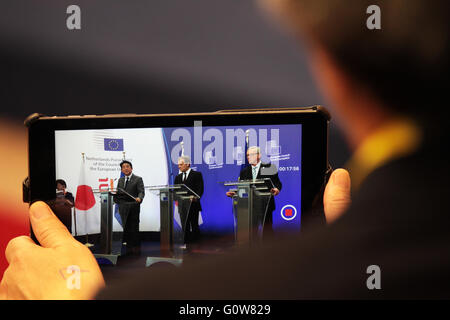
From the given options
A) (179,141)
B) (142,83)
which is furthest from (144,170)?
(142,83)

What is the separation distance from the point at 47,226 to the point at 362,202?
624 millimetres

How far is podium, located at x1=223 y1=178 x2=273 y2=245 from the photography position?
63cm

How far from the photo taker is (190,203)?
2.17 ft

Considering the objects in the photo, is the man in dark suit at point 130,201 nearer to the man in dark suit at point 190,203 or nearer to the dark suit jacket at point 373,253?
the man in dark suit at point 190,203

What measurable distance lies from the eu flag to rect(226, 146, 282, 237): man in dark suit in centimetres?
24

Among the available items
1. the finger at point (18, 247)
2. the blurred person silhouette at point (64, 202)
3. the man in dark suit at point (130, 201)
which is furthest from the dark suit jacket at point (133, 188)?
the finger at point (18, 247)

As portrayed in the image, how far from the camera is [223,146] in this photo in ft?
2.09

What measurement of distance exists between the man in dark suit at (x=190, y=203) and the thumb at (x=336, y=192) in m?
0.25

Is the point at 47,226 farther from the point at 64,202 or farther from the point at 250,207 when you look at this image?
the point at 250,207

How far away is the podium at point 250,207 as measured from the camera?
0.63 m

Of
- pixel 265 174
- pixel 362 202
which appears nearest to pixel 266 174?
pixel 265 174

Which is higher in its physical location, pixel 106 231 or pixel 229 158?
pixel 229 158

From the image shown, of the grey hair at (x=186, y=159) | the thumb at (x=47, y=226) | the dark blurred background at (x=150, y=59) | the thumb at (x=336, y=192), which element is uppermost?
the dark blurred background at (x=150, y=59)
